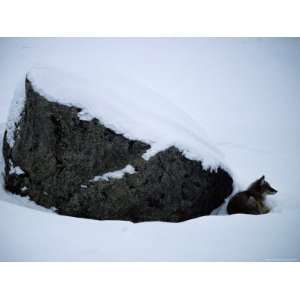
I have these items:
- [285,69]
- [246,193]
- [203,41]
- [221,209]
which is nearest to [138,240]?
[221,209]

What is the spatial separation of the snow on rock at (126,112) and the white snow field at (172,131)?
0.01 meters

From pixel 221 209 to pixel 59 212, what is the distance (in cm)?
224

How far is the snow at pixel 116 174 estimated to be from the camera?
4.10 meters

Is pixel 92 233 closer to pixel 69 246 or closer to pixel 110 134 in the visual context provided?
pixel 69 246

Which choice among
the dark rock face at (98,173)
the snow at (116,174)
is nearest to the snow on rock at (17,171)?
the dark rock face at (98,173)

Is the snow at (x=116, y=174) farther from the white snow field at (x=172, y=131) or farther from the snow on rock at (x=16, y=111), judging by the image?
the snow on rock at (x=16, y=111)

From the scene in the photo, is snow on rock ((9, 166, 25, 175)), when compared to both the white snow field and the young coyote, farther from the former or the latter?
the young coyote

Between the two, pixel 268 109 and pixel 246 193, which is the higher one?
pixel 268 109

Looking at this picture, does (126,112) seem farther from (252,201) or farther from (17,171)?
(252,201)

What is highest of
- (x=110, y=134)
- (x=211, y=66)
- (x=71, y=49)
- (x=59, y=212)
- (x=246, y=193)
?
(x=211, y=66)

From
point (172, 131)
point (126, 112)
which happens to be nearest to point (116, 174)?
point (126, 112)

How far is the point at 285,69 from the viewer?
21.1ft

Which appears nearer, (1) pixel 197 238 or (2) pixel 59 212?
(1) pixel 197 238

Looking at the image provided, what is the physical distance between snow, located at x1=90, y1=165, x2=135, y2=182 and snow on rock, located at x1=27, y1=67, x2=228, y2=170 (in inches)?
9.9
